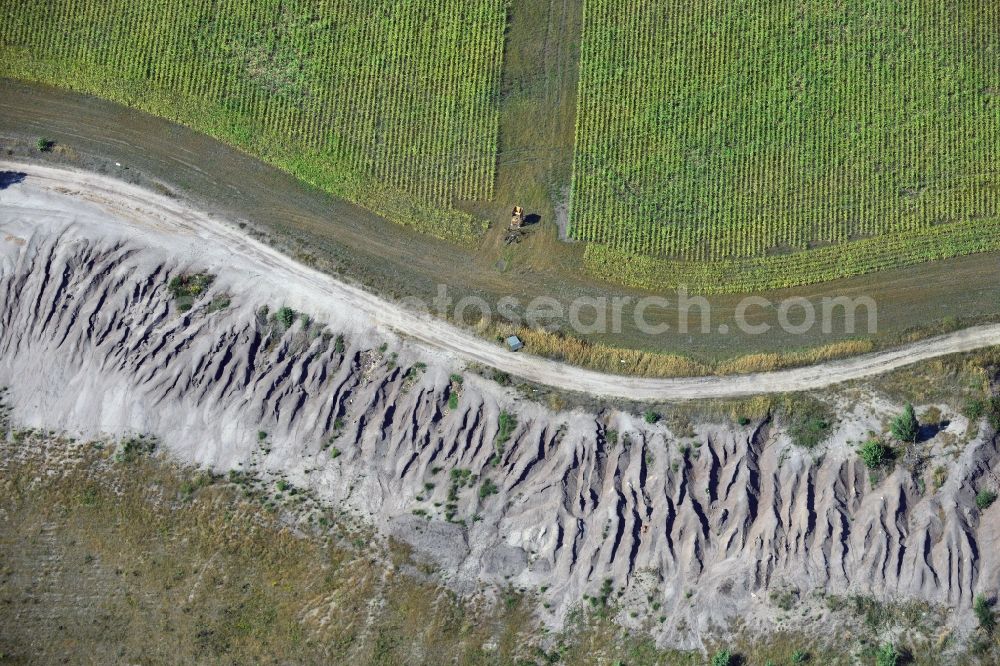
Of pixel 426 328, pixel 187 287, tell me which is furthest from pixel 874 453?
pixel 187 287

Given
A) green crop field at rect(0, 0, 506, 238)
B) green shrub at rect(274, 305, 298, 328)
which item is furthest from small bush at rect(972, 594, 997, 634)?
green shrub at rect(274, 305, 298, 328)

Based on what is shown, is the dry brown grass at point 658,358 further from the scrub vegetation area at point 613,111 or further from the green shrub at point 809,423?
the scrub vegetation area at point 613,111

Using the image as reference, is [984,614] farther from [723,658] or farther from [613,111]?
[613,111]

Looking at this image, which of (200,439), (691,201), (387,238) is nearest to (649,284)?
(691,201)

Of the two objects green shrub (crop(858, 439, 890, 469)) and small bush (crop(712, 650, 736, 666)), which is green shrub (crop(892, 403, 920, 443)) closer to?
green shrub (crop(858, 439, 890, 469))

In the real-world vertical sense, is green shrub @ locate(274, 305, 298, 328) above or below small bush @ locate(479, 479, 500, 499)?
above

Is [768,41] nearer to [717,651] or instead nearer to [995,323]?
[995,323]
